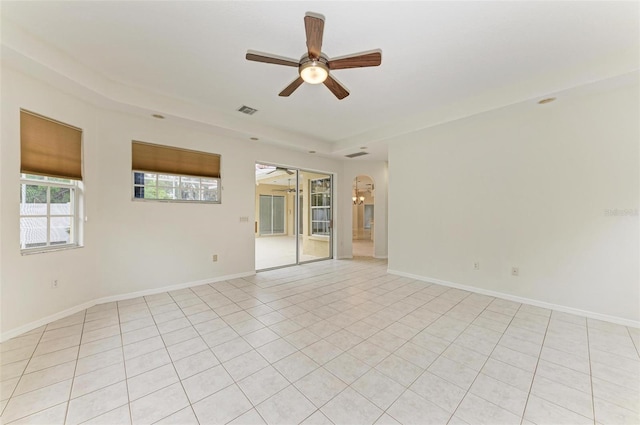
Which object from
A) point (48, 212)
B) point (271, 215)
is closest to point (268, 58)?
point (48, 212)

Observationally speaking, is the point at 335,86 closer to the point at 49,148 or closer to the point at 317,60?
the point at 317,60

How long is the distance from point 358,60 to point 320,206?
16.6 feet

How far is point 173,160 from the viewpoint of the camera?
416 centimetres

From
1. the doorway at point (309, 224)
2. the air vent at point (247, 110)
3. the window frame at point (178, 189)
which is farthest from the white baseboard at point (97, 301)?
the air vent at point (247, 110)

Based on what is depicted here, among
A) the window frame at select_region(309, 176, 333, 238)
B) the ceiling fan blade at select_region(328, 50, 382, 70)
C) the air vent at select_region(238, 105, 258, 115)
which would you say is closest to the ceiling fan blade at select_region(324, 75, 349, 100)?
the ceiling fan blade at select_region(328, 50, 382, 70)

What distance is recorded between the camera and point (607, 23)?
2.20 m

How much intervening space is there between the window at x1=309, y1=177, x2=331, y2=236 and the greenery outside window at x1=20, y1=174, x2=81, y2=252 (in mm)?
5029

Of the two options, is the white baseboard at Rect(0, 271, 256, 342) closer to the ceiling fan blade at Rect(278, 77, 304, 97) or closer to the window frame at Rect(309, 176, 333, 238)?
the window frame at Rect(309, 176, 333, 238)

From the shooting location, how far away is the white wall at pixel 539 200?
2930 mm

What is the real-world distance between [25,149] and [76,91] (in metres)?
0.89

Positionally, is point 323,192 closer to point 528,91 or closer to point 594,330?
point 528,91

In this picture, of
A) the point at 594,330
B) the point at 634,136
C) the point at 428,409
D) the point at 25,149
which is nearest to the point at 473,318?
the point at 594,330

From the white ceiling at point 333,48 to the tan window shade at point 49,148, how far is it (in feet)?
2.19

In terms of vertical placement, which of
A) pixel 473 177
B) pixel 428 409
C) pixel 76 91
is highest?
pixel 76 91
